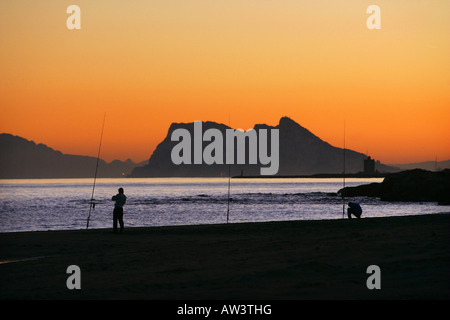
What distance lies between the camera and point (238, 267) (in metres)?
10.4

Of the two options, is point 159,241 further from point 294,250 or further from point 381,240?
point 381,240

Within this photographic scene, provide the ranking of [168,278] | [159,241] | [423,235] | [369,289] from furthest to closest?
[159,241]
[423,235]
[168,278]
[369,289]

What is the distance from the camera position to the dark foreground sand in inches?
329

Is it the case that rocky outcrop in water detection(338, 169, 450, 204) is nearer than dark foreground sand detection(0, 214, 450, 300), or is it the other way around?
→ dark foreground sand detection(0, 214, 450, 300)

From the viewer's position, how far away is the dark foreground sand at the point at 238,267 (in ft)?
27.4

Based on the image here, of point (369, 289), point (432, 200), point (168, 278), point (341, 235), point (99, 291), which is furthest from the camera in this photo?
point (432, 200)

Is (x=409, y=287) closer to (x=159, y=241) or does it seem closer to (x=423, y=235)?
(x=423, y=235)

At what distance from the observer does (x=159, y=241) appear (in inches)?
640

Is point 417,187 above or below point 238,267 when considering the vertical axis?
above

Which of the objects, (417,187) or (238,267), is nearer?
(238,267)

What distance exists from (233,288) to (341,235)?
22.3 feet
